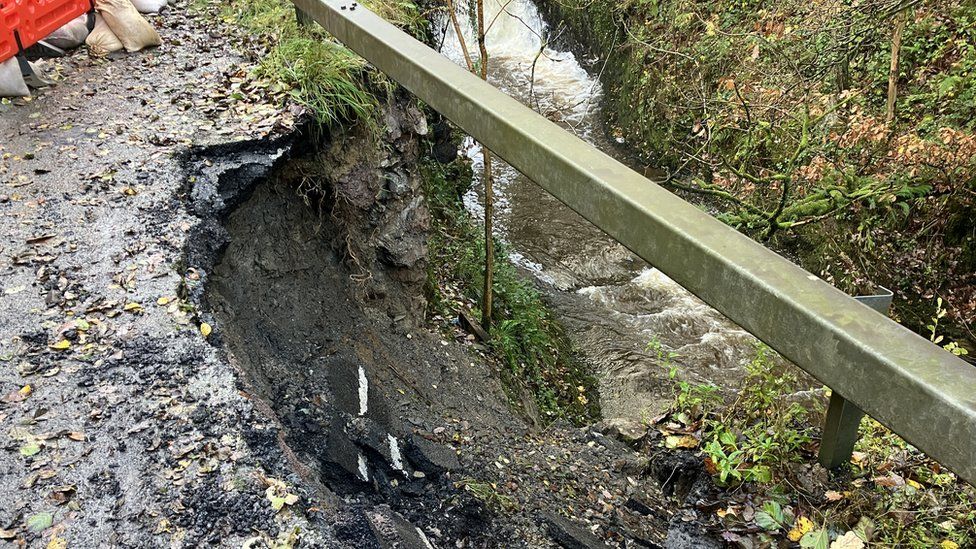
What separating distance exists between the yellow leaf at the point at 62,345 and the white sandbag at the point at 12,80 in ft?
9.04

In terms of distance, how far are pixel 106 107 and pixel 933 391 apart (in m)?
5.23

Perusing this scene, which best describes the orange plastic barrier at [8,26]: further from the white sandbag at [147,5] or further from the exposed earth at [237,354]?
the white sandbag at [147,5]

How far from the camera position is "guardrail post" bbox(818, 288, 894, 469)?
234 cm

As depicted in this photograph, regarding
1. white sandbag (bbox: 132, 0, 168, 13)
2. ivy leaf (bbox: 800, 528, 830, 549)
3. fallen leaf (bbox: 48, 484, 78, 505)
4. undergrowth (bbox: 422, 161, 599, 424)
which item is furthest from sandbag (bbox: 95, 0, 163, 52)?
ivy leaf (bbox: 800, 528, 830, 549)

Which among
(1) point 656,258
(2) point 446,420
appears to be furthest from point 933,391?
(2) point 446,420

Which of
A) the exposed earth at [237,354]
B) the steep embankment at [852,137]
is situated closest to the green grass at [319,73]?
the exposed earth at [237,354]

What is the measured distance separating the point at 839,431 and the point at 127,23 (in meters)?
5.77

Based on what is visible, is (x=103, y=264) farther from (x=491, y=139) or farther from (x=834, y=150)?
(x=834, y=150)

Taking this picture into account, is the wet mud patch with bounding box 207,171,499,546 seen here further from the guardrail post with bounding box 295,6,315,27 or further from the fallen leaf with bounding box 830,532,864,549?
the fallen leaf with bounding box 830,532,864,549

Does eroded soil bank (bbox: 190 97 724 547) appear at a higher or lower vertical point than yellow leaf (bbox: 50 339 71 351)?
lower

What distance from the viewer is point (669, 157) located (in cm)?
1188

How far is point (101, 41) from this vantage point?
563 cm

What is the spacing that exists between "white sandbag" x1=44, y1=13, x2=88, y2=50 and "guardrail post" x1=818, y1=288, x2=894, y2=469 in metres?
5.91

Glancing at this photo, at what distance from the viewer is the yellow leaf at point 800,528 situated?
2691 mm
